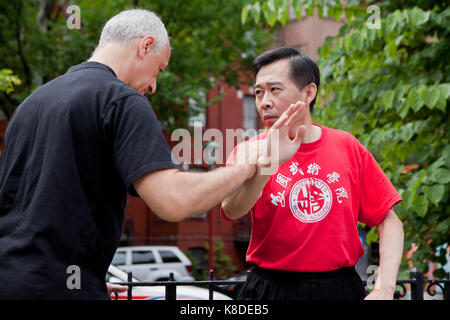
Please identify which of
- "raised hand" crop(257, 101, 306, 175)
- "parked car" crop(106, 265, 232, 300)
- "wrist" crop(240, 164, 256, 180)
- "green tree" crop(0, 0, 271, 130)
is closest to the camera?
"wrist" crop(240, 164, 256, 180)

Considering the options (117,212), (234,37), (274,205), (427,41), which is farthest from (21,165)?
(234,37)

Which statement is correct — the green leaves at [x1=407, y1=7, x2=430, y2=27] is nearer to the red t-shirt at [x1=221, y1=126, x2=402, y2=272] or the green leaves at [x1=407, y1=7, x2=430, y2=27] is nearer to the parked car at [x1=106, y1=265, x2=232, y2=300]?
the red t-shirt at [x1=221, y1=126, x2=402, y2=272]

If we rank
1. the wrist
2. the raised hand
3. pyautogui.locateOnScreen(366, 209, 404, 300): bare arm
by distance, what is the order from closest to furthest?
the wrist, the raised hand, pyautogui.locateOnScreen(366, 209, 404, 300): bare arm

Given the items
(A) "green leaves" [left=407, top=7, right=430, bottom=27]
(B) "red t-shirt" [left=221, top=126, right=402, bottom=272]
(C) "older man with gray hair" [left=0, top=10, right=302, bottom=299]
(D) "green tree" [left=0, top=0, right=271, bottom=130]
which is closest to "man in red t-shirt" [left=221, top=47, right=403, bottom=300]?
(B) "red t-shirt" [left=221, top=126, right=402, bottom=272]

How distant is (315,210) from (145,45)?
3.38ft

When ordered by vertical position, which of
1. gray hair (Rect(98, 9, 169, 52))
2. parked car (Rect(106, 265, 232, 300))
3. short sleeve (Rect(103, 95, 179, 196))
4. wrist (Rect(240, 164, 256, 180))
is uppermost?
gray hair (Rect(98, 9, 169, 52))

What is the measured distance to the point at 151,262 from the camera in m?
18.7

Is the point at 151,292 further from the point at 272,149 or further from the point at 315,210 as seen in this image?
the point at 272,149

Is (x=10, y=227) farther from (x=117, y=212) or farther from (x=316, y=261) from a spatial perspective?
(x=316, y=261)

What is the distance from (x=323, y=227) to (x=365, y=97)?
3.11 metres

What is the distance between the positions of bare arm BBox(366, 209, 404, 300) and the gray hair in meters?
1.32

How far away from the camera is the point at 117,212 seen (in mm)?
1901

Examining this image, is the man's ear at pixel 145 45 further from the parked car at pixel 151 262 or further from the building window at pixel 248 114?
the building window at pixel 248 114

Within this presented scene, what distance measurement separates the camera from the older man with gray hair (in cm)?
174
